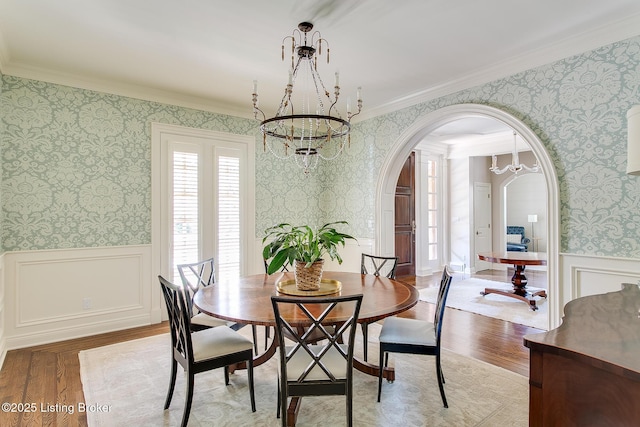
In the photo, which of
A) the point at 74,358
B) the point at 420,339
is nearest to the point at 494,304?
the point at 420,339

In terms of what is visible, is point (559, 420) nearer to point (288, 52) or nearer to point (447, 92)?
point (288, 52)

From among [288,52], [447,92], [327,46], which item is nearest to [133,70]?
[288,52]

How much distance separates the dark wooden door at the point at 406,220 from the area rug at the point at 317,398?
3722mm

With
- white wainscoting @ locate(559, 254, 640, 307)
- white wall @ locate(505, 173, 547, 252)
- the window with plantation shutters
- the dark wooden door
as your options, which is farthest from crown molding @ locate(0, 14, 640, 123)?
white wall @ locate(505, 173, 547, 252)

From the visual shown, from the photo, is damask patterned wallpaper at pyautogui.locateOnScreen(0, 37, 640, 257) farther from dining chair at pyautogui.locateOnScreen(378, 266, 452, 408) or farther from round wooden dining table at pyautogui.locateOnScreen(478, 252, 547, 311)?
round wooden dining table at pyautogui.locateOnScreen(478, 252, 547, 311)

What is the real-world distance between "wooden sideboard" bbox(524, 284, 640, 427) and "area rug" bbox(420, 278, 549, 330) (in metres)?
3.14

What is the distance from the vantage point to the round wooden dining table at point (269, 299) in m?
2.00

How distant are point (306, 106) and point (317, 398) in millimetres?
3501

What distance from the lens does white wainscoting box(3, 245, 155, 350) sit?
3379 mm

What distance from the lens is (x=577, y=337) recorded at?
1.15 m

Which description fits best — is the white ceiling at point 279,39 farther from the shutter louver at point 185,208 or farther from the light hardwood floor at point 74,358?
the light hardwood floor at point 74,358

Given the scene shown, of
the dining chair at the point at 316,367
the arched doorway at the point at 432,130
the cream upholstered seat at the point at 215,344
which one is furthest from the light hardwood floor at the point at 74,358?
the dining chair at the point at 316,367

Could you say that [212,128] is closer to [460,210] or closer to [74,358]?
[74,358]

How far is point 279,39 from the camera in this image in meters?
2.83
